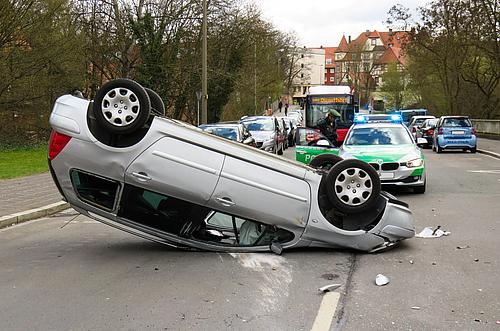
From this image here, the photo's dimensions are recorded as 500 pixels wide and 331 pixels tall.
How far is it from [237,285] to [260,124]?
70.0ft

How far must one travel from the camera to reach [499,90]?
4438 centimetres

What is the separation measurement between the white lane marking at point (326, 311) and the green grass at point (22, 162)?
506 inches

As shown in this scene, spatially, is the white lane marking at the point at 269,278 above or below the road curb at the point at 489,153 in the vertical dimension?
above

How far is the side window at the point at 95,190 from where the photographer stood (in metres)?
6.85

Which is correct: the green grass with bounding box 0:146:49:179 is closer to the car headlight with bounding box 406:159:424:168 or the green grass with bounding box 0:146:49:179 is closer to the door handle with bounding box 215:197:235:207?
the car headlight with bounding box 406:159:424:168

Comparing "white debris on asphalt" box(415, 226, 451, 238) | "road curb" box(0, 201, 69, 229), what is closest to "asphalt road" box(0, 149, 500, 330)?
"white debris on asphalt" box(415, 226, 451, 238)

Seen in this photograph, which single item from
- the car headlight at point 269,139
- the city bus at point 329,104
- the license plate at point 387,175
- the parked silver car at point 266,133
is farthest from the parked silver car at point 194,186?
the city bus at point 329,104

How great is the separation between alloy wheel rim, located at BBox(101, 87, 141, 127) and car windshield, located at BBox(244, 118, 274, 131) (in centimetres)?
1982

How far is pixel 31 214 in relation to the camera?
10.6 meters

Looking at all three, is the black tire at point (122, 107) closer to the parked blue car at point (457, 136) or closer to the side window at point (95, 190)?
the side window at point (95, 190)

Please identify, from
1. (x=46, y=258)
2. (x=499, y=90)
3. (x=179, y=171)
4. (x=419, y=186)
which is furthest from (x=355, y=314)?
(x=499, y=90)

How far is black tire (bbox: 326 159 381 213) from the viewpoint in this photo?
6.91 meters

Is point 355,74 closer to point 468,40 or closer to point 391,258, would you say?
point 468,40

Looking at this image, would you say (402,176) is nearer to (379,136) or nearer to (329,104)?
(379,136)
